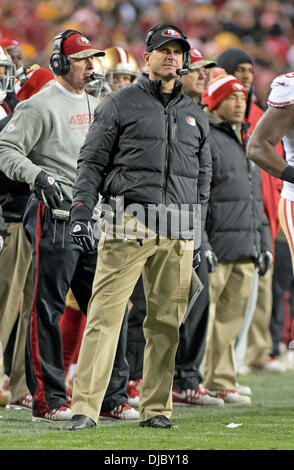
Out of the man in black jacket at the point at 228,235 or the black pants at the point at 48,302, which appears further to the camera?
the man in black jacket at the point at 228,235

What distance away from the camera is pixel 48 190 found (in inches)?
220

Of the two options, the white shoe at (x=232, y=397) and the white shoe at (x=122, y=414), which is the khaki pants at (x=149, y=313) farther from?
the white shoe at (x=232, y=397)

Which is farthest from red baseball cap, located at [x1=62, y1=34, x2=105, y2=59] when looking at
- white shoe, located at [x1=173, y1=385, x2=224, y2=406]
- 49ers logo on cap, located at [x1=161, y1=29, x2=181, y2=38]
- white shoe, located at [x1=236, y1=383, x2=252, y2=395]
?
white shoe, located at [x1=236, y1=383, x2=252, y2=395]

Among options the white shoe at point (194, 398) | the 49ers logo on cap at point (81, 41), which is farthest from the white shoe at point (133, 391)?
the 49ers logo on cap at point (81, 41)

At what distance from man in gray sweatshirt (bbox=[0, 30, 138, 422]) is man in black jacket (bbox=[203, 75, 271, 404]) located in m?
1.37

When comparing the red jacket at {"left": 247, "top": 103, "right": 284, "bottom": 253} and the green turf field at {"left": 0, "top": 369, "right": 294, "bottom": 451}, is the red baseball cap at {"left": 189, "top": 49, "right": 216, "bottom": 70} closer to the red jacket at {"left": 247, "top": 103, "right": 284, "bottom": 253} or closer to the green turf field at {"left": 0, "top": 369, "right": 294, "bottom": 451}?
the red jacket at {"left": 247, "top": 103, "right": 284, "bottom": 253}

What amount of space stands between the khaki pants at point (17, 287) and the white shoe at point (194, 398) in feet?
3.45

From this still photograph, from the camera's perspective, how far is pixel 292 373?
9.35 metres

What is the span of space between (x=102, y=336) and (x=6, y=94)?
2.35 meters

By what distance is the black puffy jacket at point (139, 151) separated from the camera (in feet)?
16.9

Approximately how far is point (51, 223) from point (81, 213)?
2.58 ft

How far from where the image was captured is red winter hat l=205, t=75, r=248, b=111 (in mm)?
7379
